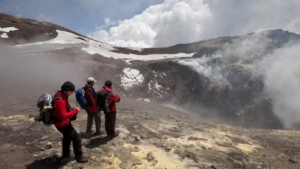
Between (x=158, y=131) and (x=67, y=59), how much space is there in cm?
2113

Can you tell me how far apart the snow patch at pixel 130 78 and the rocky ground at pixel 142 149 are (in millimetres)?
15609

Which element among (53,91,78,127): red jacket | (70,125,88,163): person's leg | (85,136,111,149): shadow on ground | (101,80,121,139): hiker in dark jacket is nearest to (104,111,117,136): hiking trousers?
(101,80,121,139): hiker in dark jacket

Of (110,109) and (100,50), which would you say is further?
(100,50)

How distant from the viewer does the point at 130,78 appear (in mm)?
26594

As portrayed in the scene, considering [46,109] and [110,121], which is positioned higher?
[46,109]

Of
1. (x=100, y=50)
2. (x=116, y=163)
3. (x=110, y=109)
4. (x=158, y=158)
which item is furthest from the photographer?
(x=100, y=50)

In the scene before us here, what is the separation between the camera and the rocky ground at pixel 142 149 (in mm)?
5719

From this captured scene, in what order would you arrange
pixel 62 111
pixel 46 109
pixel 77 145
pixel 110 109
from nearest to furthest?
1. pixel 46 109
2. pixel 62 111
3. pixel 77 145
4. pixel 110 109

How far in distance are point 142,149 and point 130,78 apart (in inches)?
793

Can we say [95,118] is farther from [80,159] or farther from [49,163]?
[49,163]

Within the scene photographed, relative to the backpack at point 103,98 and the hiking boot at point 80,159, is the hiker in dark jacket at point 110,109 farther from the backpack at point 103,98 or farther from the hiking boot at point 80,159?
the hiking boot at point 80,159

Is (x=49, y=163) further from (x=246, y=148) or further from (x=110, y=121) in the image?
(x=246, y=148)

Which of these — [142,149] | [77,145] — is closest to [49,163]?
[77,145]

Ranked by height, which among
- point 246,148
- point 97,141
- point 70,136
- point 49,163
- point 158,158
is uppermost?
point 70,136
